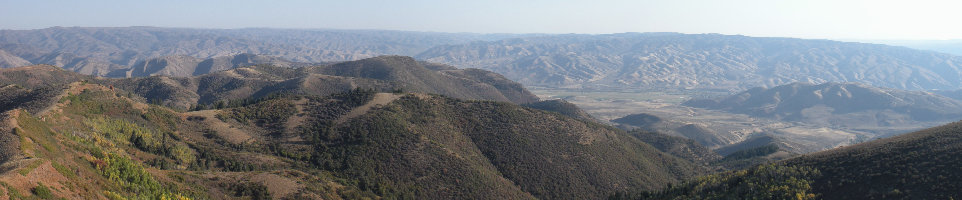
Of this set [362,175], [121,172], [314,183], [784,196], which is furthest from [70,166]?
[784,196]

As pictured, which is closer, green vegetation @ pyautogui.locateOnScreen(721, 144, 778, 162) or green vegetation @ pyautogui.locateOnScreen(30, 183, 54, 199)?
green vegetation @ pyautogui.locateOnScreen(30, 183, 54, 199)

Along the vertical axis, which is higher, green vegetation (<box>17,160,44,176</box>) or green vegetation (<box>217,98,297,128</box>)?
green vegetation (<box>17,160,44,176</box>)

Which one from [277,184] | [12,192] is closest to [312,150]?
[277,184]

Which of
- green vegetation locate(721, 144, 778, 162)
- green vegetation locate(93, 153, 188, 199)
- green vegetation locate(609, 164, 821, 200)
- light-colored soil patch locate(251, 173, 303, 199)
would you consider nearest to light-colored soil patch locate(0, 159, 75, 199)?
green vegetation locate(93, 153, 188, 199)

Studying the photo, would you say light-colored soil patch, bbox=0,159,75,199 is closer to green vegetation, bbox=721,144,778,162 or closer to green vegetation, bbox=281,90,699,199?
Result: green vegetation, bbox=281,90,699,199

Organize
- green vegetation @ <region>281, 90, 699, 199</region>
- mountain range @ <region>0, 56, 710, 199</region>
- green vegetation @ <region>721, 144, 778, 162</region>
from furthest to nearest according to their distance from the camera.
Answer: green vegetation @ <region>721, 144, 778, 162</region> → green vegetation @ <region>281, 90, 699, 199</region> → mountain range @ <region>0, 56, 710, 199</region>

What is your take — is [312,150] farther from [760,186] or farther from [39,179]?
[760,186]

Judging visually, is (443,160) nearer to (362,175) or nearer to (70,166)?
(362,175)
